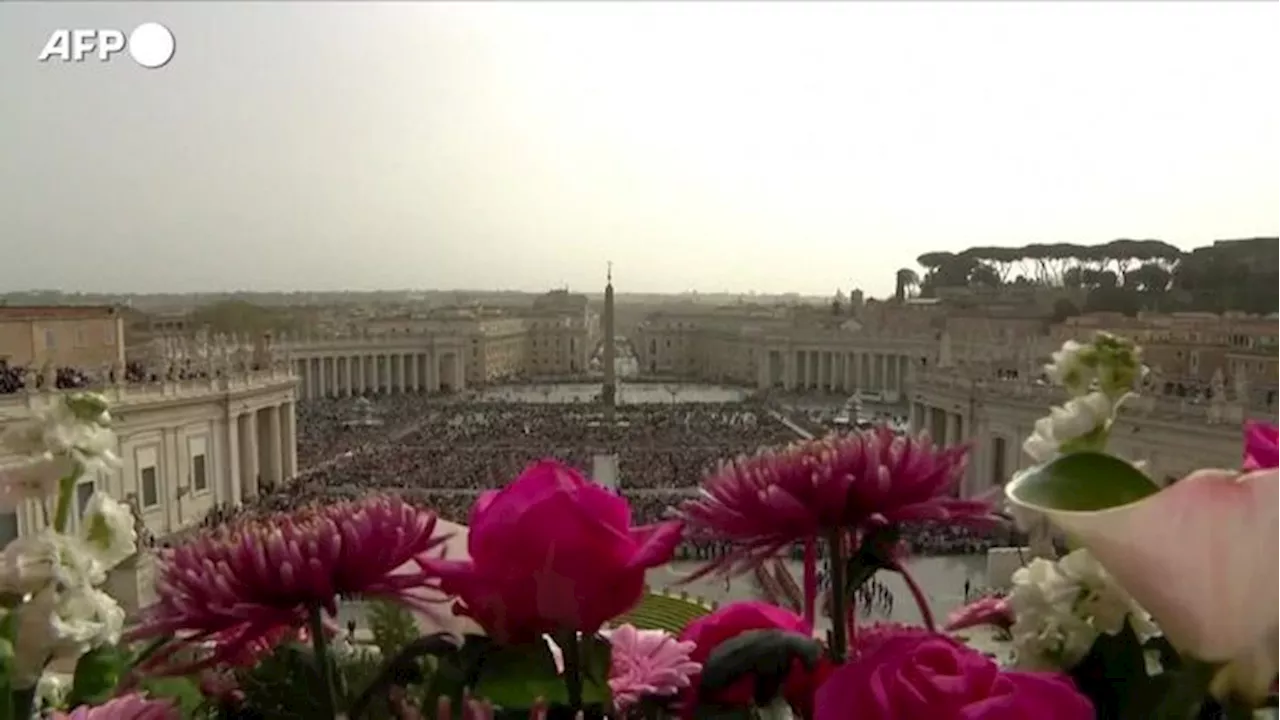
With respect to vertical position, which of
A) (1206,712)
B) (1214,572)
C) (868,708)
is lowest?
(1206,712)

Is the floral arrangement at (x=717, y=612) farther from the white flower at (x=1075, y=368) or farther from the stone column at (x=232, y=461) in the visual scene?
the stone column at (x=232, y=461)

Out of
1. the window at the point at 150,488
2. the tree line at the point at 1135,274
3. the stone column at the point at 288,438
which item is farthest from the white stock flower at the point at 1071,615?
the stone column at the point at 288,438

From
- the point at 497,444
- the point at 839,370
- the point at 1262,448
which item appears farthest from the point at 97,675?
the point at 839,370

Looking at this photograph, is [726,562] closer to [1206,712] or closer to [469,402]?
[1206,712]

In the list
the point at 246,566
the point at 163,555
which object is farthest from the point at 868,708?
the point at 163,555

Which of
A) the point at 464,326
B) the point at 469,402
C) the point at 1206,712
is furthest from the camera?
the point at 464,326

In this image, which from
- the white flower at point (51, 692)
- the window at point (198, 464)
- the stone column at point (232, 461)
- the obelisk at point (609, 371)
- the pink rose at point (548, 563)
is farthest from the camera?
the obelisk at point (609, 371)

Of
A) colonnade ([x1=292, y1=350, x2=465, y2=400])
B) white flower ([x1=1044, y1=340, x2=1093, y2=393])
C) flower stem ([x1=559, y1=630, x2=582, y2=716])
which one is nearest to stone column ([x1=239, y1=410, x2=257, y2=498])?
flower stem ([x1=559, y1=630, x2=582, y2=716])
